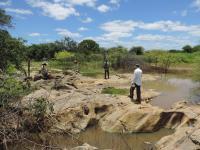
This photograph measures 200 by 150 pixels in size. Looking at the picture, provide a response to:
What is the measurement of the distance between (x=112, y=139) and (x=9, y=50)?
5.77 meters

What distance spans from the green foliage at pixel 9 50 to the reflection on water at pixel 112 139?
4.33 meters

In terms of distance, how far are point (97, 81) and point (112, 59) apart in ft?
47.7

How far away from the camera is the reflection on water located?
1159 centimetres

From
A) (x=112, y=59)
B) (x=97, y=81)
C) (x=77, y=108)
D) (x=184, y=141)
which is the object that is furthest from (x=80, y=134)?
(x=112, y=59)

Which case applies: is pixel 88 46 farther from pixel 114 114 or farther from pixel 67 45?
pixel 114 114

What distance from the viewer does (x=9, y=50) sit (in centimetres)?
1559

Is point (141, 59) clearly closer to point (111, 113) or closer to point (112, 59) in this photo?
point (112, 59)

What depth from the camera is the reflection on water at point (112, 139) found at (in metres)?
11.6

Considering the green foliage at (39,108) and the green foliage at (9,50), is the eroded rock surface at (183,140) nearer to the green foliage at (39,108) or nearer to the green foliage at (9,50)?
the green foliage at (39,108)

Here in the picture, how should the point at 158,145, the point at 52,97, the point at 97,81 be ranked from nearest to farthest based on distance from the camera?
the point at 158,145
the point at 52,97
the point at 97,81

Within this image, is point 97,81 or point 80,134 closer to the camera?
point 80,134

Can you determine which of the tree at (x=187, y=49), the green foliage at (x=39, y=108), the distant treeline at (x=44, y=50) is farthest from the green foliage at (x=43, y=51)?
the green foliage at (x=39, y=108)

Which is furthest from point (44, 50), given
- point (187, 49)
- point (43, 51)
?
point (187, 49)

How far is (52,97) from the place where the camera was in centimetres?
1570
